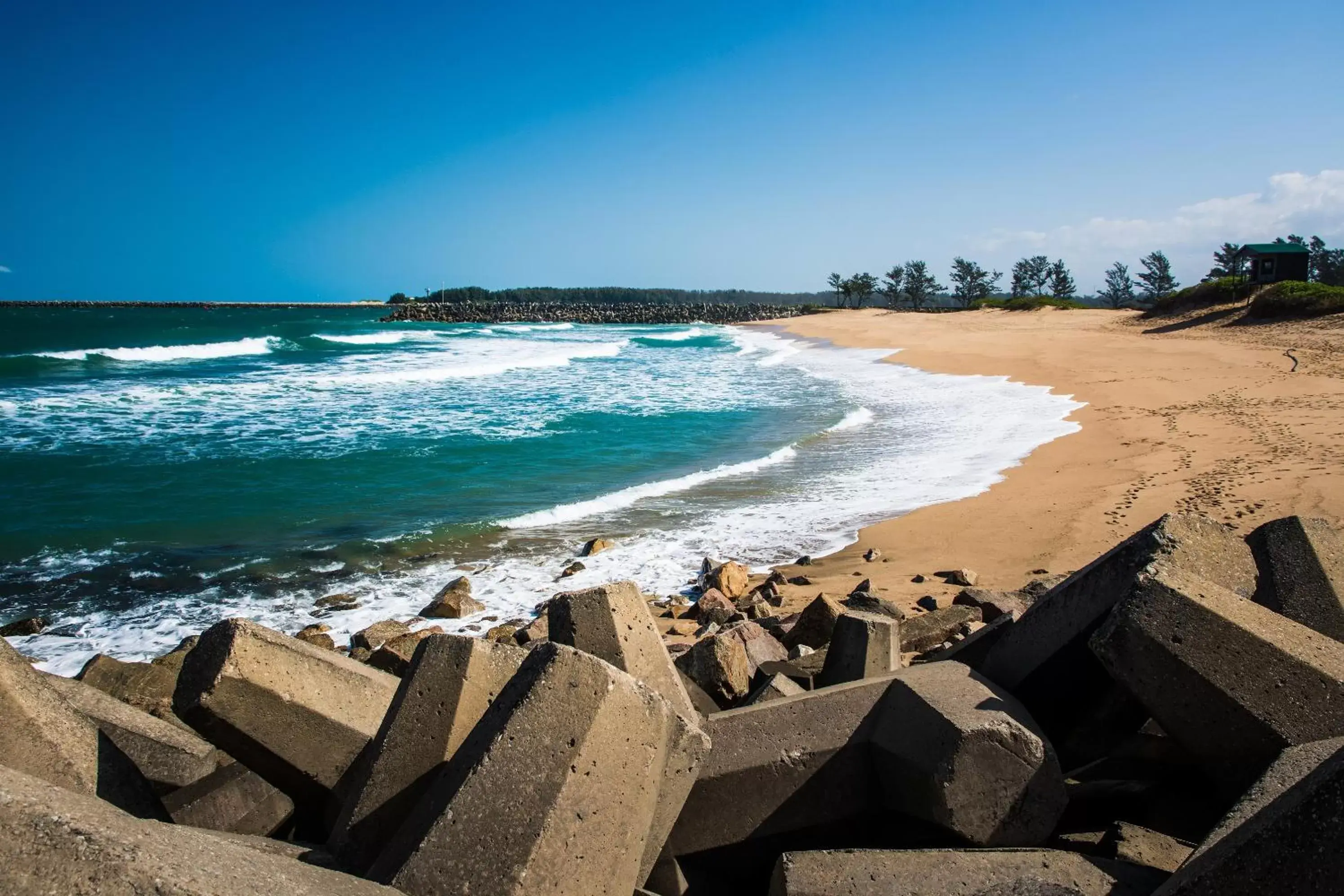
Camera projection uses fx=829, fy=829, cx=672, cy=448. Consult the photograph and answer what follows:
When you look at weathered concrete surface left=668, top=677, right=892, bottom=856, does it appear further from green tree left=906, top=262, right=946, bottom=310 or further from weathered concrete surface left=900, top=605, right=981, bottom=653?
green tree left=906, top=262, right=946, bottom=310

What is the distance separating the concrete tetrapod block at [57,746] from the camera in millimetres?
2816

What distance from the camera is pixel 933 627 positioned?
5820 mm

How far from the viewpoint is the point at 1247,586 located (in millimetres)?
3557

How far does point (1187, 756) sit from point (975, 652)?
41.5 inches

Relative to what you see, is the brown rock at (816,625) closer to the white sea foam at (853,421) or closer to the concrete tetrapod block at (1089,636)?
the concrete tetrapod block at (1089,636)

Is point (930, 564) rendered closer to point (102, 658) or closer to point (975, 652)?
point (975, 652)

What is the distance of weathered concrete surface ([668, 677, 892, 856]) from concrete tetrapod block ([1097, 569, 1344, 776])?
99cm

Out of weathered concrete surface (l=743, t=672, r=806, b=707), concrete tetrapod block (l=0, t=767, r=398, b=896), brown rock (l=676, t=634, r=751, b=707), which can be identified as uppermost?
concrete tetrapod block (l=0, t=767, r=398, b=896)

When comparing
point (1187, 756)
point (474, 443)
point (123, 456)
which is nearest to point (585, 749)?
point (1187, 756)

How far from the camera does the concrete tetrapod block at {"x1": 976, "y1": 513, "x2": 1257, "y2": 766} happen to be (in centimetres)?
344

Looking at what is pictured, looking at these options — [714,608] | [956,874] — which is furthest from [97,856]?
[714,608]

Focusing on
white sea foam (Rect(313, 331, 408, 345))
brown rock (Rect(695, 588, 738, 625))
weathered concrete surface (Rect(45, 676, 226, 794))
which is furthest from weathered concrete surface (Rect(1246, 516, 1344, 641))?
white sea foam (Rect(313, 331, 408, 345))

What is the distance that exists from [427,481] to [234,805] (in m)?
10.7

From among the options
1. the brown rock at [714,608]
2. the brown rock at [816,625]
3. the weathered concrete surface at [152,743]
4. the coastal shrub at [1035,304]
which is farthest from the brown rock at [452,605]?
the coastal shrub at [1035,304]
